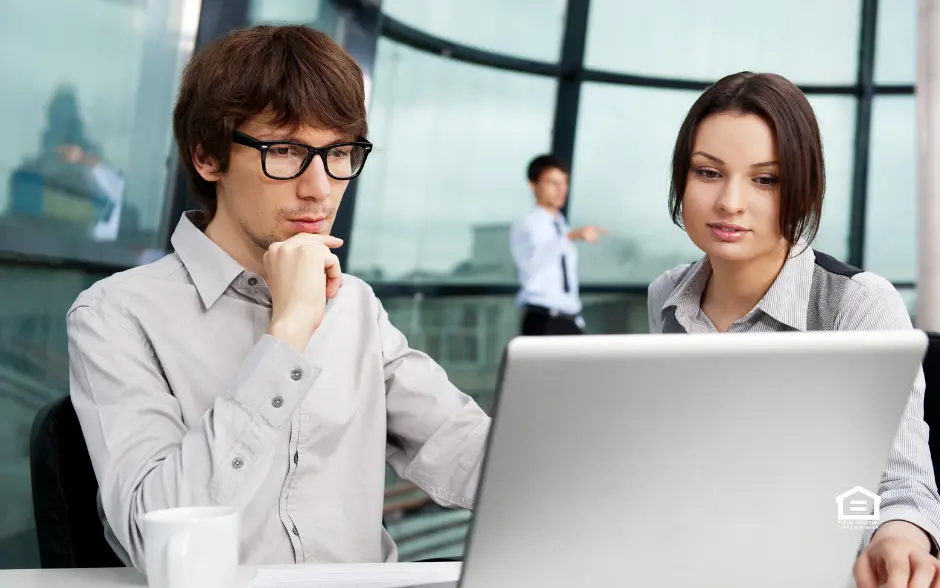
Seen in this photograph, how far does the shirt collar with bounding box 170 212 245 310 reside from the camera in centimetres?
119

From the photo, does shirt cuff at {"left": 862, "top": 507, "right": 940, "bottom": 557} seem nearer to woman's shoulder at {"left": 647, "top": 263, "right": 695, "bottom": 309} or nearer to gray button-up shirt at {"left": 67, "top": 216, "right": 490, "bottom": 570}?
gray button-up shirt at {"left": 67, "top": 216, "right": 490, "bottom": 570}

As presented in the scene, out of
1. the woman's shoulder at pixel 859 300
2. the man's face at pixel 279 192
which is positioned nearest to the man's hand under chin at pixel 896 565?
the woman's shoulder at pixel 859 300

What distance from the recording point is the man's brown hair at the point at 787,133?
121 cm

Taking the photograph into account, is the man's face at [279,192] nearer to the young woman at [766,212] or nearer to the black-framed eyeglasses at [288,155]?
the black-framed eyeglasses at [288,155]

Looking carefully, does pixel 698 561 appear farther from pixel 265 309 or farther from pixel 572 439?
pixel 265 309

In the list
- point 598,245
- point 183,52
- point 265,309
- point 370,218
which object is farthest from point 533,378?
point 598,245

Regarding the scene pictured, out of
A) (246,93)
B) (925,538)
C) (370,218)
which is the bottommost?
(925,538)

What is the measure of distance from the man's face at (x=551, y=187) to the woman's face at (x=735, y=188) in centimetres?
367

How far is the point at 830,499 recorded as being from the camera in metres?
0.68

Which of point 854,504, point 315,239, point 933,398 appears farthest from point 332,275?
point 933,398

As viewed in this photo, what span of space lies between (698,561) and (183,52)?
242 centimetres

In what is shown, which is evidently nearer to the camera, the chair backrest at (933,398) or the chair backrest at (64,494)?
the chair backrest at (64,494)

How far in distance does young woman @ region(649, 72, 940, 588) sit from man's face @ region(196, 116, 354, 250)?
54 centimetres

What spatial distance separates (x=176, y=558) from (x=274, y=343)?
306 mm
